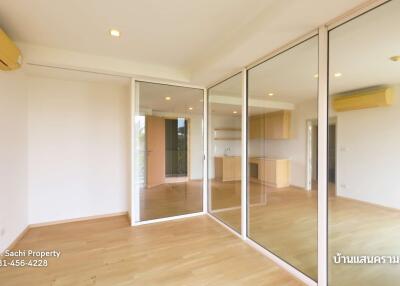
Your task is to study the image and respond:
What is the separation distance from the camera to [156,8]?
6.46ft

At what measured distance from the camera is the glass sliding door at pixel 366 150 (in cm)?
210

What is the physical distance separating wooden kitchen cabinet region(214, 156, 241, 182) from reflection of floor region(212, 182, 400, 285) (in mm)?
134

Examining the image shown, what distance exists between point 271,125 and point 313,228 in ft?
7.56

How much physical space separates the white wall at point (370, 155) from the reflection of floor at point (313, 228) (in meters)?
0.24

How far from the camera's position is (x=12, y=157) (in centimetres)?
284

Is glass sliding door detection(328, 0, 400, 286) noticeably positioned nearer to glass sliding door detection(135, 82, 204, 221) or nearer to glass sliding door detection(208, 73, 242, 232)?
glass sliding door detection(208, 73, 242, 232)

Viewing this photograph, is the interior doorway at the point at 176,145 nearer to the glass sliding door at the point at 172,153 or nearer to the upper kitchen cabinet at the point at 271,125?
the glass sliding door at the point at 172,153

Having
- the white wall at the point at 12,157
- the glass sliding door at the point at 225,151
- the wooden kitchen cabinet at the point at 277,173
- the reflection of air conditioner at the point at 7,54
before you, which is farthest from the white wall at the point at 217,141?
the white wall at the point at 12,157

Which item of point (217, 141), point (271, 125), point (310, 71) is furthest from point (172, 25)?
point (271, 125)

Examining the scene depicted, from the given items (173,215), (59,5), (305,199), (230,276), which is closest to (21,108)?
(59,5)

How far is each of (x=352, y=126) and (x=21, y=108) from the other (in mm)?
5969

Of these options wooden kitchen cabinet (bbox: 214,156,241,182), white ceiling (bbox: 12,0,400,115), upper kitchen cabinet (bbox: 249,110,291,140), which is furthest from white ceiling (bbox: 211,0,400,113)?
wooden kitchen cabinet (bbox: 214,156,241,182)

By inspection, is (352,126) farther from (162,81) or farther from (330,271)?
(162,81)

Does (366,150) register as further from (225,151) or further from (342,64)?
(225,151)
